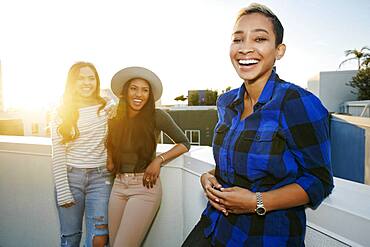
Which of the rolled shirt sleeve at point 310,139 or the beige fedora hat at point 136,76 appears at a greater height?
the beige fedora hat at point 136,76

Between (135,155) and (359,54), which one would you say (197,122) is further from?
(135,155)

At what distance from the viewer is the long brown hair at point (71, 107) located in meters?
1.90

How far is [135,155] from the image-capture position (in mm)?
1904

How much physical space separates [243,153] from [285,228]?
0.95 feet

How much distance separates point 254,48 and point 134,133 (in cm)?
109

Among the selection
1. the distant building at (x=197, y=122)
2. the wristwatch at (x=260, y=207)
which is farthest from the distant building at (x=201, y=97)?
the wristwatch at (x=260, y=207)

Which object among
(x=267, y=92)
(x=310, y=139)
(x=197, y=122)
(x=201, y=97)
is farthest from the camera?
(x=201, y=97)

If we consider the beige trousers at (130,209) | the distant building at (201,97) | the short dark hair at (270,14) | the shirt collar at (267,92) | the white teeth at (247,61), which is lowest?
the beige trousers at (130,209)

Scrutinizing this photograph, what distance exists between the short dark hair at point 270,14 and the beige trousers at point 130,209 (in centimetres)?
122

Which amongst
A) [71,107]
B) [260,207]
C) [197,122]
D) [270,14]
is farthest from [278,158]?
[197,122]

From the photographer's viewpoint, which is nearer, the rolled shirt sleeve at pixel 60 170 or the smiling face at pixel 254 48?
the smiling face at pixel 254 48

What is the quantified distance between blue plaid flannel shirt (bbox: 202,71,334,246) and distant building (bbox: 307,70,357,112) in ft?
69.0

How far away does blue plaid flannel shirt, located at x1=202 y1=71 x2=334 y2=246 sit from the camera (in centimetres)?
91

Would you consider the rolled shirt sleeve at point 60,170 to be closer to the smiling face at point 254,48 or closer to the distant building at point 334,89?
the smiling face at point 254,48
